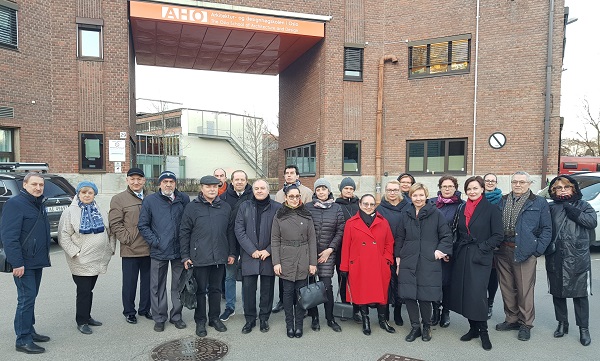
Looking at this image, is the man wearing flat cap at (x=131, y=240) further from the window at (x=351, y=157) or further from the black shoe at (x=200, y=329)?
the window at (x=351, y=157)

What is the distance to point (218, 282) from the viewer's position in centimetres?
488

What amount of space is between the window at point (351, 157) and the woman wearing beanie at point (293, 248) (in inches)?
447

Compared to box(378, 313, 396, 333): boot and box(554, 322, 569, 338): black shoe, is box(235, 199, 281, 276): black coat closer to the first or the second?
box(378, 313, 396, 333): boot

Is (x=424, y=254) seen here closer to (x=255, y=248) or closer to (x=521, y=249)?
(x=521, y=249)

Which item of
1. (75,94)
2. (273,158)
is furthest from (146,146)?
(75,94)

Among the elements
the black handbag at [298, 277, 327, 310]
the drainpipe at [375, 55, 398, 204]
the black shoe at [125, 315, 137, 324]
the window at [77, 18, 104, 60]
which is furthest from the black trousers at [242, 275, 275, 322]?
the window at [77, 18, 104, 60]

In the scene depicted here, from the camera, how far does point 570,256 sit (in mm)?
4492

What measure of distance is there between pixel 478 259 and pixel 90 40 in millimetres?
14240

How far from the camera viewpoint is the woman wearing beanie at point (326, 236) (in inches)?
191

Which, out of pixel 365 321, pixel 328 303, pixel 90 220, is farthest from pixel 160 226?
pixel 365 321

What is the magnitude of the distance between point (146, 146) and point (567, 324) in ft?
124

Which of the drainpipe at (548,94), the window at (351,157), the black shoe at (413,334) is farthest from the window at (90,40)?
the drainpipe at (548,94)

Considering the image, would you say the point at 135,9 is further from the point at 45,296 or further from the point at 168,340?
the point at 168,340

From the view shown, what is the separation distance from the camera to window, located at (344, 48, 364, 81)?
52.2ft
